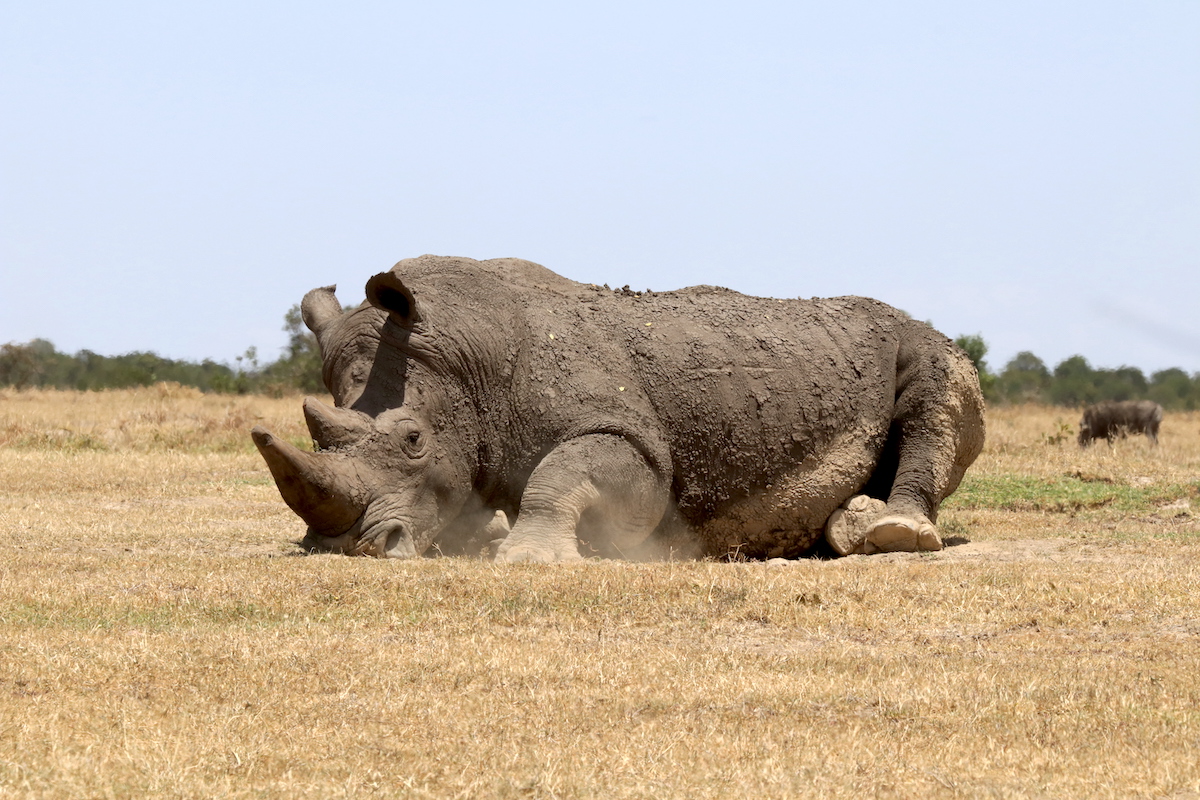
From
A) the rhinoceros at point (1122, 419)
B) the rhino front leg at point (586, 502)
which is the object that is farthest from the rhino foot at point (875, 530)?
the rhinoceros at point (1122, 419)

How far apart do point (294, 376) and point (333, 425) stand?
31.7m

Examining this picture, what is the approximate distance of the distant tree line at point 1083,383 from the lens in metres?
55.9

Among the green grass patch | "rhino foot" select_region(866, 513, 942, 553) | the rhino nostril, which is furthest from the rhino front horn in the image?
the green grass patch

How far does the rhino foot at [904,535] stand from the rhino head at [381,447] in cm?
297

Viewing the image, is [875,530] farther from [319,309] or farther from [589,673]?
[589,673]

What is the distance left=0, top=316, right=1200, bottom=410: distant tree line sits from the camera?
41.4m

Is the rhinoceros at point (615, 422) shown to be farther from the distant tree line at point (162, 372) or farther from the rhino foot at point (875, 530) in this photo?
the distant tree line at point (162, 372)

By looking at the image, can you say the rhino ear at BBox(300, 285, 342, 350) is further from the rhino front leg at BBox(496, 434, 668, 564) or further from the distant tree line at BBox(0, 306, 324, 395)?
the distant tree line at BBox(0, 306, 324, 395)

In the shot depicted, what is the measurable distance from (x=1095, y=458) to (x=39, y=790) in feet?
46.3

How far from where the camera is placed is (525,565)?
8.34 metres

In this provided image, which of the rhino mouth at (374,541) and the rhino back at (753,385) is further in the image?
the rhino back at (753,385)

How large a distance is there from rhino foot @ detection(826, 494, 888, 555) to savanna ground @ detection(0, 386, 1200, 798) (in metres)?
0.63

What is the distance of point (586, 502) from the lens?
9.23 m

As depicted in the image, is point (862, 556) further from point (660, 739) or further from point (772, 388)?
point (660, 739)
